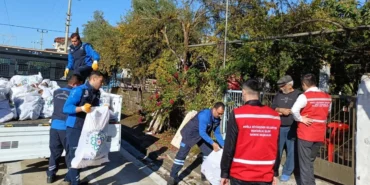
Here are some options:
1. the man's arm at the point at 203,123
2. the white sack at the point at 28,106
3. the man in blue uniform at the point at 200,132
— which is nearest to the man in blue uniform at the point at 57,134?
the white sack at the point at 28,106

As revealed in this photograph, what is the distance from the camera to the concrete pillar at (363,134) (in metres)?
4.69

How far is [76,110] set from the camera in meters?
4.32

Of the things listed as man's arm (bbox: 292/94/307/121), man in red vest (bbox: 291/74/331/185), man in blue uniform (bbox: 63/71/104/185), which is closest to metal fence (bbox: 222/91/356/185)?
man in red vest (bbox: 291/74/331/185)

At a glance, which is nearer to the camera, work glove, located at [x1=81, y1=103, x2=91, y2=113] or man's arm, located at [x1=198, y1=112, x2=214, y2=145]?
work glove, located at [x1=81, y1=103, x2=91, y2=113]

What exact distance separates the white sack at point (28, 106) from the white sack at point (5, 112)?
236 mm

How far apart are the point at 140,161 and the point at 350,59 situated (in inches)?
186

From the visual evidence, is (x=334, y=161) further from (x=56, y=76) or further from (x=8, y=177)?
(x=56, y=76)

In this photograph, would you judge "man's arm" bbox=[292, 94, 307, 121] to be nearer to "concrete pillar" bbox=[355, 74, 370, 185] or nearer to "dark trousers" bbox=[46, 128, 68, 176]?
"concrete pillar" bbox=[355, 74, 370, 185]

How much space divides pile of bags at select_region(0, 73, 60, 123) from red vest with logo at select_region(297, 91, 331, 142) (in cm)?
479

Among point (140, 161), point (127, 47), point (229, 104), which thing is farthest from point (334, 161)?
point (127, 47)

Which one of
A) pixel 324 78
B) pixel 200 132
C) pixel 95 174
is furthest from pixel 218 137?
pixel 324 78

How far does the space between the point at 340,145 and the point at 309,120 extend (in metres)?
1.28

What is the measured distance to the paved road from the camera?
527 cm

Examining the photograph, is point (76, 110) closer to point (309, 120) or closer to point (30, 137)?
point (30, 137)
